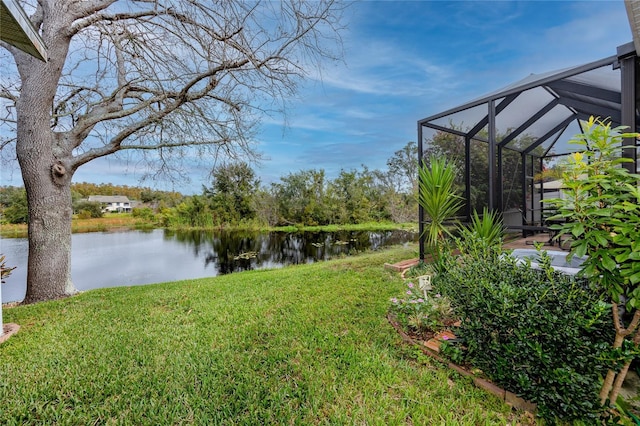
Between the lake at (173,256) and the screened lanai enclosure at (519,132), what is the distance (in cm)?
606

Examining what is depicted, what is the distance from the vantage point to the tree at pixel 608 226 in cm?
135

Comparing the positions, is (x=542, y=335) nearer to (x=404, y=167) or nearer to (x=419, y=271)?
(x=419, y=271)

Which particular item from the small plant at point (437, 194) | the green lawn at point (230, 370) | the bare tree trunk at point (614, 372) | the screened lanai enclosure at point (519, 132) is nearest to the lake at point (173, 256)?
the green lawn at point (230, 370)

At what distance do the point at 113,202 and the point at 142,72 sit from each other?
83.3ft

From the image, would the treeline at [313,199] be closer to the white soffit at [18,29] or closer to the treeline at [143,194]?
the treeline at [143,194]

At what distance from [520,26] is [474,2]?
1.26 m

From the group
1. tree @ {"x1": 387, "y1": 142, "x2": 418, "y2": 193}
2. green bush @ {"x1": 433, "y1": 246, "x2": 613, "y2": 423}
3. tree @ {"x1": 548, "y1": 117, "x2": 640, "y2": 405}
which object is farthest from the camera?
tree @ {"x1": 387, "y1": 142, "x2": 418, "y2": 193}

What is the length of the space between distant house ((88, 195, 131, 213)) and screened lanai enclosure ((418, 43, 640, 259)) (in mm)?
26060

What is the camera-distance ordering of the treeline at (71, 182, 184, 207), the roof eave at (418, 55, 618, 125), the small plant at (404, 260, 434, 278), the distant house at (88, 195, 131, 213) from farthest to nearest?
the treeline at (71, 182, 184, 207) < the distant house at (88, 195, 131, 213) < the small plant at (404, 260, 434, 278) < the roof eave at (418, 55, 618, 125)

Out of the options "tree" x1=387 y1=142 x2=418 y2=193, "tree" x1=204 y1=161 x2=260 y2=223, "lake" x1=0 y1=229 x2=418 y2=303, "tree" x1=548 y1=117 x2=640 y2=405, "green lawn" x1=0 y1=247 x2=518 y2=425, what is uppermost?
"tree" x1=387 y1=142 x2=418 y2=193

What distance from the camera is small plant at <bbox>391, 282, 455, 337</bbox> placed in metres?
2.61

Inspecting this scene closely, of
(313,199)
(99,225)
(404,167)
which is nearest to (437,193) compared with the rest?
(313,199)

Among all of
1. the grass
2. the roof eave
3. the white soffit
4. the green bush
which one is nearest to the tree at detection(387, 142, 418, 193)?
the roof eave

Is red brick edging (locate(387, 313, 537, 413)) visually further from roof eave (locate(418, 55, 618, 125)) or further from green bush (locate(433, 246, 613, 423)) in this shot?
roof eave (locate(418, 55, 618, 125))
